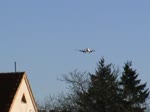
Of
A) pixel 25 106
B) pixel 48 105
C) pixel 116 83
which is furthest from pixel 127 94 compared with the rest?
pixel 25 106

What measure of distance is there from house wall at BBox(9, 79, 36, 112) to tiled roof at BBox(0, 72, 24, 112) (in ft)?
1.35

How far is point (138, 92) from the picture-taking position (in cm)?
8469

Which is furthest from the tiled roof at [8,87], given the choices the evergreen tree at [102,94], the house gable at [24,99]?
the evergreen tree at [102,94]

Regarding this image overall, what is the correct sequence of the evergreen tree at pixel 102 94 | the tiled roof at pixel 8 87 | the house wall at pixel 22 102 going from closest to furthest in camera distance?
1. the tiled roof at pixel 8 87
2. the house wall at pixel 22 102
3. the evergreen tree at pixel 102 94

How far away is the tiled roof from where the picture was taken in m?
54.2

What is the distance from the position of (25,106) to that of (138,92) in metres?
29.2

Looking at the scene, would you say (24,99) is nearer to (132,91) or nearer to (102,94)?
(102,94)

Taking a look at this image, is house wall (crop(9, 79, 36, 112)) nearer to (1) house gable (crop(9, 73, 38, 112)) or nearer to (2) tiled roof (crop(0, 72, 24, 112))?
(1) house gable (crop(9, 73, 38, 112))

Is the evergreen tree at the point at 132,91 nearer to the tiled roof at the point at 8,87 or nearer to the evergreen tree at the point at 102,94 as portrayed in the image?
the evergreen tree at the point at 102,94

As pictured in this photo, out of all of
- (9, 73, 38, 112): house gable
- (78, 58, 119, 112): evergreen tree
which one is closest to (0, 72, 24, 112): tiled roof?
(9, 73, 38, 112): house gable

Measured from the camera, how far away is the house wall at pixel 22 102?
5531 centimetres

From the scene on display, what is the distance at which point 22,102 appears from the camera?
5722 cm

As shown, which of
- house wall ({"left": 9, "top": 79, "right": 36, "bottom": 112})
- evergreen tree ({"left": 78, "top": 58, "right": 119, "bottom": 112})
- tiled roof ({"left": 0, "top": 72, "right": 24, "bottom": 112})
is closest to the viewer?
tiled roof ({"left": 0, "top": 72, "right": 24, "bottom": 112})

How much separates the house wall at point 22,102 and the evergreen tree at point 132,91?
21.5 metres
